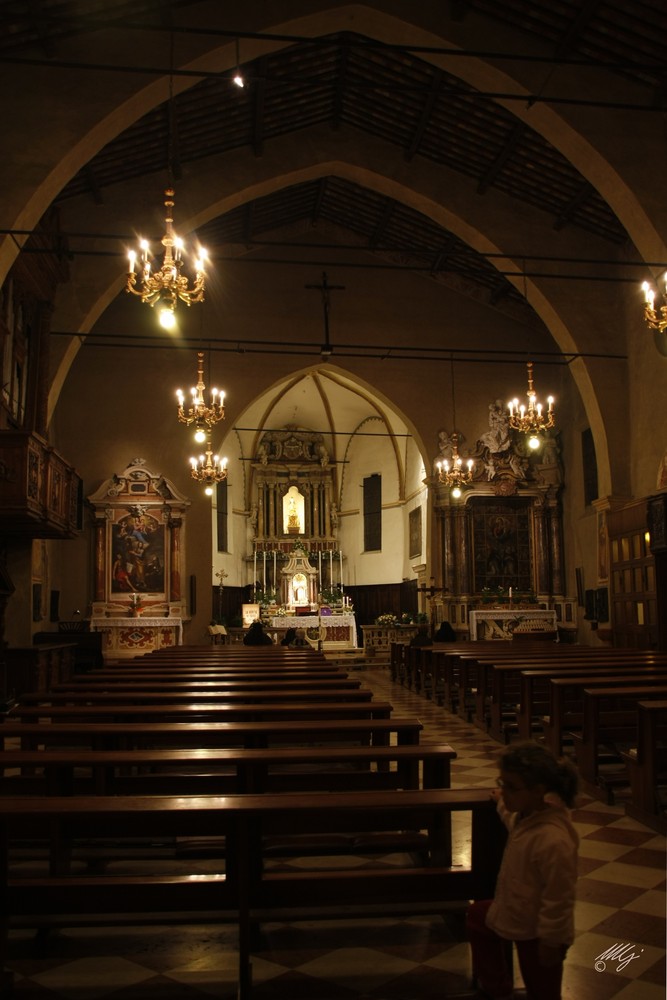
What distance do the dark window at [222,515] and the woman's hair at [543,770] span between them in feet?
73.6

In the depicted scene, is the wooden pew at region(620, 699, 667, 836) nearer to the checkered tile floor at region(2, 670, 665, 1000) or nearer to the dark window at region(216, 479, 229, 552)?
the checkered tile floor at region(2, 670, 665, 1000)

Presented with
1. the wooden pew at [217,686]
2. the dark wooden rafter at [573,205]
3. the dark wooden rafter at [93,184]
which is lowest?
the wooden pew at [217,686]

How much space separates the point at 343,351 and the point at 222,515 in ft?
24.9

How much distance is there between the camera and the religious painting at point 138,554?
18328mm

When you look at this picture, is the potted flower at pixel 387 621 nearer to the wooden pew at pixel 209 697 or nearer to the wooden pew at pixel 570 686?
the wooden pew at pixel 570 686

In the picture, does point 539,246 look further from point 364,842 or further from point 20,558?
point 364,842

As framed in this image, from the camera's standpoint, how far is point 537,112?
472 inches

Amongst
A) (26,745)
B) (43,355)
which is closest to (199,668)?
(26,745)

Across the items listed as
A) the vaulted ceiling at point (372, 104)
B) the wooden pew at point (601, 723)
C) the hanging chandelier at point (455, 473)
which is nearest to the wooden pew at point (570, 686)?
the wooden pew at point (601, 723)

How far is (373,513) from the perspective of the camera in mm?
26328

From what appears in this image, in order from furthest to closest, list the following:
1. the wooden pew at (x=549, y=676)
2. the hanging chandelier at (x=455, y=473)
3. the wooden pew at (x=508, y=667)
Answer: the hanging chandelier at (x=455, y=473) < the wooden pew at (x=508, y=667) < the wooden pew at (x=549, y=676)

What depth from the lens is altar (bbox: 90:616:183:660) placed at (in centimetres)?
1783

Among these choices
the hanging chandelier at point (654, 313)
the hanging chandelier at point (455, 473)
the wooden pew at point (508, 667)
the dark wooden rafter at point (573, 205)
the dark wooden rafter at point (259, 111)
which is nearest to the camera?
the wooden pew at point (508, 667)
